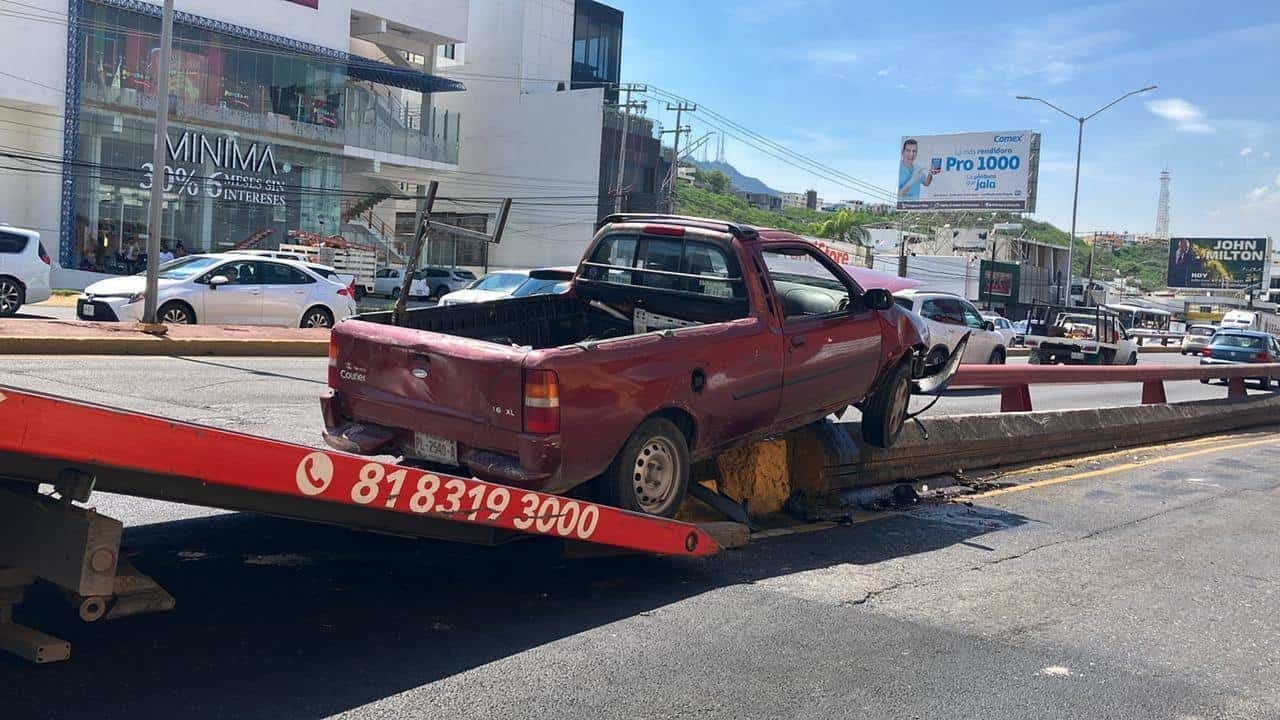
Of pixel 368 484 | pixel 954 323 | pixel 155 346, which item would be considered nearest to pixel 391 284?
pixel 954 323

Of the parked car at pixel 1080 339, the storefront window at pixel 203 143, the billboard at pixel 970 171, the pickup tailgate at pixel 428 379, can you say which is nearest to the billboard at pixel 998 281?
the billboard at pixel 970 171

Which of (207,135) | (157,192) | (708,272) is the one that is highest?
(207,135)

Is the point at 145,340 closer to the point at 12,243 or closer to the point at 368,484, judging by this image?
the point at 12,243

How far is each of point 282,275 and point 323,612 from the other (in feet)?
53.1

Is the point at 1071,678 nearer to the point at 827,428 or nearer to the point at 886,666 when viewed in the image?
the point at 886,666

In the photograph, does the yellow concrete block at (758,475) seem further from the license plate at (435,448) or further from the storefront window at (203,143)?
the storefront window at (203,143)

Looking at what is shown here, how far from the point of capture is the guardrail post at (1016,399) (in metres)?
12.5

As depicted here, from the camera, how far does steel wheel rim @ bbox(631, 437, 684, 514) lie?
626cm

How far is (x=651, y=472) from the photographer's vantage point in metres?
6.36

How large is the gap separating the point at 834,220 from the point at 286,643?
7722cm

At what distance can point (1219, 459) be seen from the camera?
12.4m

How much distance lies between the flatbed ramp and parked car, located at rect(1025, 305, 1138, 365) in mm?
24226

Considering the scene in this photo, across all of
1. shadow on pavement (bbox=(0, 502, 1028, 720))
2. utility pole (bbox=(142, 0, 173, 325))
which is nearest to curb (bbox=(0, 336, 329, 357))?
utility pole (bbox=(142, 0, 173, 325))

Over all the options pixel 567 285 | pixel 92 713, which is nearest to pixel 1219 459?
pixel 567 285
